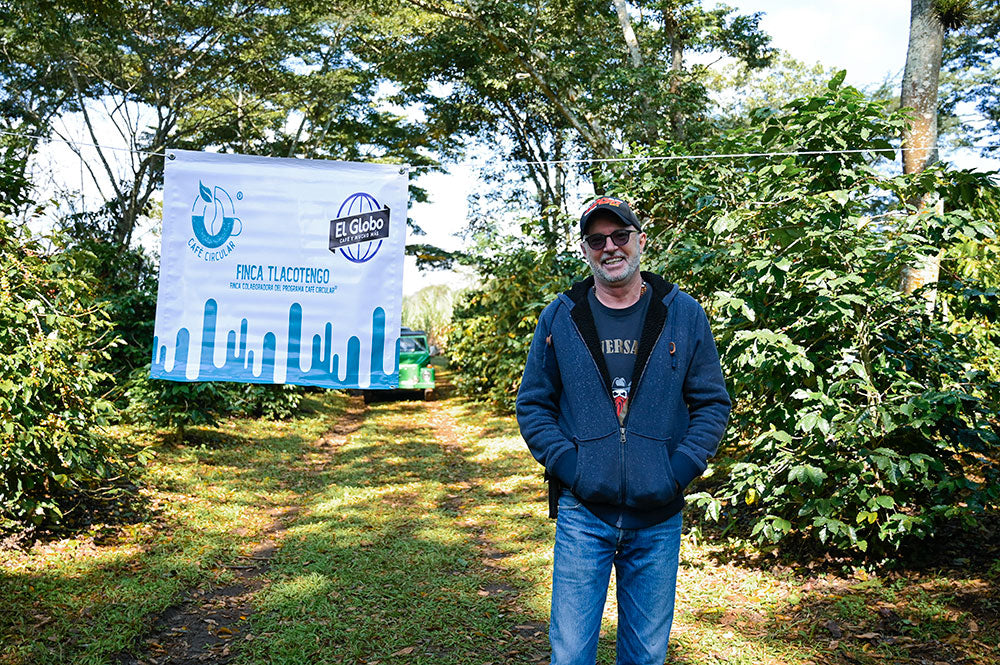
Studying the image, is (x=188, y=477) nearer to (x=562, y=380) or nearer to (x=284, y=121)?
(x=562, y=380)

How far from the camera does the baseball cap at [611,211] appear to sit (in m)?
2.79

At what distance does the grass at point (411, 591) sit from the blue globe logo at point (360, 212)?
7.14ft

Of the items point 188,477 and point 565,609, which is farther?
point 188,477

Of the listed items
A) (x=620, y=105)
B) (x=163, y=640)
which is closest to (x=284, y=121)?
(x=620, y=105)

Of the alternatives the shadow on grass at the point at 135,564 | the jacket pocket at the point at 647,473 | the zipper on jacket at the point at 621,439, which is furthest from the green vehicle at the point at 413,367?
the jacket pocket at the point at 647,473

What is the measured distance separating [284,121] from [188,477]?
56.3 feet

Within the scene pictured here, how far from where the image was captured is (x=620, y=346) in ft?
8.94

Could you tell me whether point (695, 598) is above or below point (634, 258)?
below

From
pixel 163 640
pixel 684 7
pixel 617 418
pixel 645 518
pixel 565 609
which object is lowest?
pixel 163 640

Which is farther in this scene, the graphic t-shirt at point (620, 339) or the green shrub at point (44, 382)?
the green shrub at point (44, 382)

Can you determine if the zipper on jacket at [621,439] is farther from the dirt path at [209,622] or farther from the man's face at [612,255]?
the dirt path at [209,622]

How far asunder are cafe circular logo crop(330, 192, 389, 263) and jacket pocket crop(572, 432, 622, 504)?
2627 millimetres

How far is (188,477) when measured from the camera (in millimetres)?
8352

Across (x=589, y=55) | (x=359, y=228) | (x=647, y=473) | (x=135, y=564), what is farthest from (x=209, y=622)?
(x=589, y=55)
